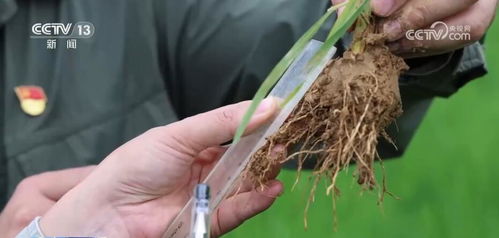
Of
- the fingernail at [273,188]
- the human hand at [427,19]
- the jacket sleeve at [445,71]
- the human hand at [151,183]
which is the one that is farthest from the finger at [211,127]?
the jacket sleeve at [445,71]

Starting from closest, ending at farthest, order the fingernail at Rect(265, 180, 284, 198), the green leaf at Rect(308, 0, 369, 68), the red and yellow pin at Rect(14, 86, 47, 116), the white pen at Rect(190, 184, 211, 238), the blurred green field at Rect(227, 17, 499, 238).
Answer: the white pen at Rect(190, 184, 211, 238) → the green leaf at Rect(308, 0, 369, 68) → the fingernail at Rect(265, 180, 284, 198) → the red and yellow pin at Rect(14, 86, 47, 116) → the blurred green field at Rect(227, 17, 499, 238)

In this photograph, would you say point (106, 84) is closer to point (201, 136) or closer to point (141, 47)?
point (141, 47)

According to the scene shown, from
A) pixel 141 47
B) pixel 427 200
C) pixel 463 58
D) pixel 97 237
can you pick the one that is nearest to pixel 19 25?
pixel 141 47

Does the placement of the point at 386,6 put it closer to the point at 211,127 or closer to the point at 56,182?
the point at 211,127

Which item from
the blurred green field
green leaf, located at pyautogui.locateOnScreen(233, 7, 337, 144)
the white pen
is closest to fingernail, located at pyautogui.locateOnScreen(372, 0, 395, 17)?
green leaf, located at pyautogui.locateOnScreen(233, 7, 337, 144)

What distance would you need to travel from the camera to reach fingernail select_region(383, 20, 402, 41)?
Result: 5.03 feet

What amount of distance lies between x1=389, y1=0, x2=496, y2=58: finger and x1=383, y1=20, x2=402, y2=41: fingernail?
3 cm

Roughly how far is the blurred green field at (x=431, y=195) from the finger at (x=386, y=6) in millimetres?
1007

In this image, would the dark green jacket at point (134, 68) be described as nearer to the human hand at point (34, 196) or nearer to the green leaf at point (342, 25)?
the human hand at point (34, 196)

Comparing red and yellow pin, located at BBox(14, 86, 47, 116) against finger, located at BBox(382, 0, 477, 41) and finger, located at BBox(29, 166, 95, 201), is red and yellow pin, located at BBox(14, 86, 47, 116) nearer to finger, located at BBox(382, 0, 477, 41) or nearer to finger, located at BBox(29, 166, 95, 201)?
finger, located at BBox(29, 166, 95, 201)

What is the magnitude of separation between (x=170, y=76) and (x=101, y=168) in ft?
1.22

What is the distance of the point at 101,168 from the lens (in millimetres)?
1518

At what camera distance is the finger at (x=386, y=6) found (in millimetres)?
1518

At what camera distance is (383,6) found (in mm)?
1521
